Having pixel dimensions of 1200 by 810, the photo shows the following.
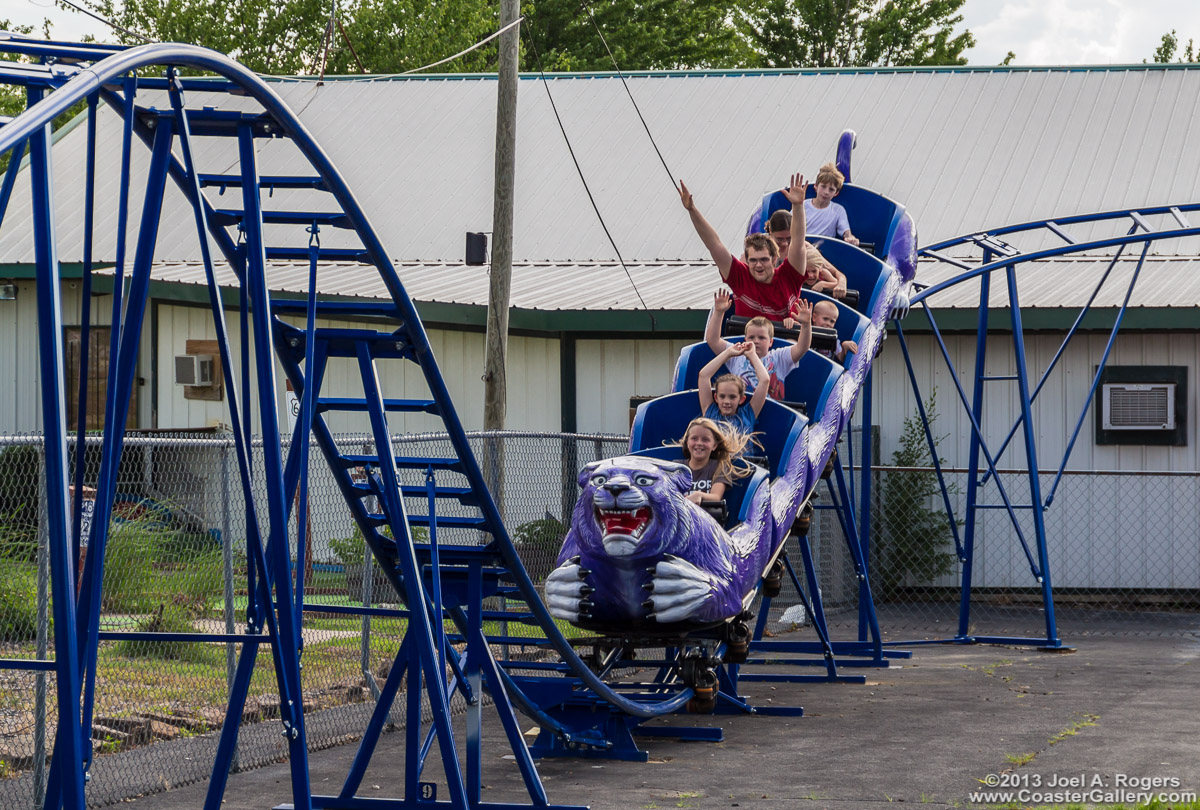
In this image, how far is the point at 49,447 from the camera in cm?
377

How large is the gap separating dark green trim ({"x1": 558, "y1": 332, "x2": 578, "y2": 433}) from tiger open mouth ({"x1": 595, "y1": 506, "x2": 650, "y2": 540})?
341 inches

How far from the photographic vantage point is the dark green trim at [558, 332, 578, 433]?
1620 centimetres

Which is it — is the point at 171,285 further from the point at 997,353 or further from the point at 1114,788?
the point at 1114,788

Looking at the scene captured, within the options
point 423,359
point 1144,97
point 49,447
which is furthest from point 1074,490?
point 49,447

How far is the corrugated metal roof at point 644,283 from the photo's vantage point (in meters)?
15.3

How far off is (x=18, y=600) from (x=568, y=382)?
7.61m

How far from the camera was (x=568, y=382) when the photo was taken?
53.2 ft

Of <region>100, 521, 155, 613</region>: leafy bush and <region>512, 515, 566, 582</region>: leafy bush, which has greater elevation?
<region>100, 521, 155, 613</region>: leafy bush

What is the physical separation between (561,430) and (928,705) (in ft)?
23.2

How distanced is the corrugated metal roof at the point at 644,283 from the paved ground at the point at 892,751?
501cm

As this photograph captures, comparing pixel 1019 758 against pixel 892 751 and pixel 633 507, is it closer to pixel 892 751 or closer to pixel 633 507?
pixel 892 751

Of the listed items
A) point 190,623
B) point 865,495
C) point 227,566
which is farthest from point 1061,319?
point 227,566

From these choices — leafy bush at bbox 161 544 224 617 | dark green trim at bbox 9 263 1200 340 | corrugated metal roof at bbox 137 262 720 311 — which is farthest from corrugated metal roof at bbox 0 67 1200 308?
leafy bush at bbox 161 544 224 617

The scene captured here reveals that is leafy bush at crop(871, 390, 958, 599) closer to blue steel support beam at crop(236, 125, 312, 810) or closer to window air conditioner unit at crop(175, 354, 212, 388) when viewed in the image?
window air conditioner unit at crop(175, 354, 212, 388)
